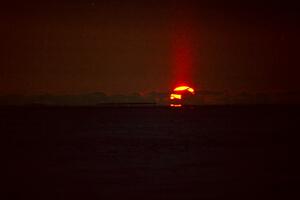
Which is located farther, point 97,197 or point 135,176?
point 135,176

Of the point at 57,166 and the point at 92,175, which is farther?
the point at 57,166

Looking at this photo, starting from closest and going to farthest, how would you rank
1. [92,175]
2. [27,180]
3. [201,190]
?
[201,190] → [27,180] → [92,175]

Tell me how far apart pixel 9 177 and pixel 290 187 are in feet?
45.6

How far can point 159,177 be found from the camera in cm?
3028

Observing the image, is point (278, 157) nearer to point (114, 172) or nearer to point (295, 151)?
point (295, 151)

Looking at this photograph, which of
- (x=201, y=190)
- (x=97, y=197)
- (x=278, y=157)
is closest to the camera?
(x=97, y=197)

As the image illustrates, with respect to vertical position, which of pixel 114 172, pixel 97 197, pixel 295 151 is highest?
pixel 295 151

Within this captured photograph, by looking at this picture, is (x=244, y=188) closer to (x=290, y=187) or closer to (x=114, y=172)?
(x=290, y=187)

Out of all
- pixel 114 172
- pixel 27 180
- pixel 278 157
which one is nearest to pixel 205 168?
pixel 114 172

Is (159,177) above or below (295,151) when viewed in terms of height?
below

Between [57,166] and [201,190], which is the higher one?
[57,166]

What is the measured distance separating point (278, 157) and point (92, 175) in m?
16.7

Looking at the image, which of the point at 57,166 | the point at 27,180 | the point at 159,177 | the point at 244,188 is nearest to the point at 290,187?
the point at 244,188

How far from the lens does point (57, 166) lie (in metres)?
36.9
